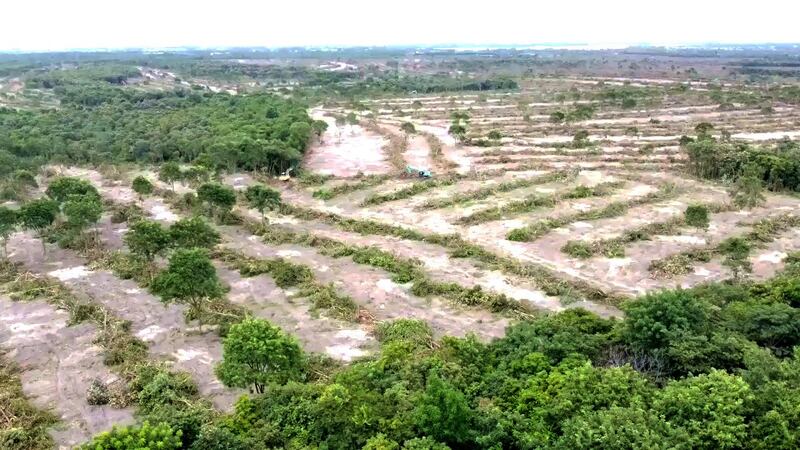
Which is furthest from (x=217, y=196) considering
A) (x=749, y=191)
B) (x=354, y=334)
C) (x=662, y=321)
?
(x=749, y=191)

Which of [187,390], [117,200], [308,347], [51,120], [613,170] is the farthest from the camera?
[51,120]

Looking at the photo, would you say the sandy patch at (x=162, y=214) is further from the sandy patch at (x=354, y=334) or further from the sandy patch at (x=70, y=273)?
the sandy patch at (x=354, y=334)

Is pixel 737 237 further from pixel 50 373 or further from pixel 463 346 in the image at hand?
pixel 50 373

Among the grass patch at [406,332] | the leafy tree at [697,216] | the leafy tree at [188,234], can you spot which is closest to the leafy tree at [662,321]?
the grass patch at [406,332]

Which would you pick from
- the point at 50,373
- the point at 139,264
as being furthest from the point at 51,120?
the point at 50,373

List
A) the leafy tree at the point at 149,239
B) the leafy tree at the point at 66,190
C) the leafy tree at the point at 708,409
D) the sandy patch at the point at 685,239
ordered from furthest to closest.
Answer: the leafy tree at the point at 66,190, the sandy patch at the point at 685,239, the leafy tree at the point at 149,239, the leafy tree at the point at 708,409

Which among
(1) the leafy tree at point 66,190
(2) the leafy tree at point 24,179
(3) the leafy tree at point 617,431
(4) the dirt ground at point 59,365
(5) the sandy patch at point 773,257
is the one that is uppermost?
(1) the leafy tree at point 66,190
